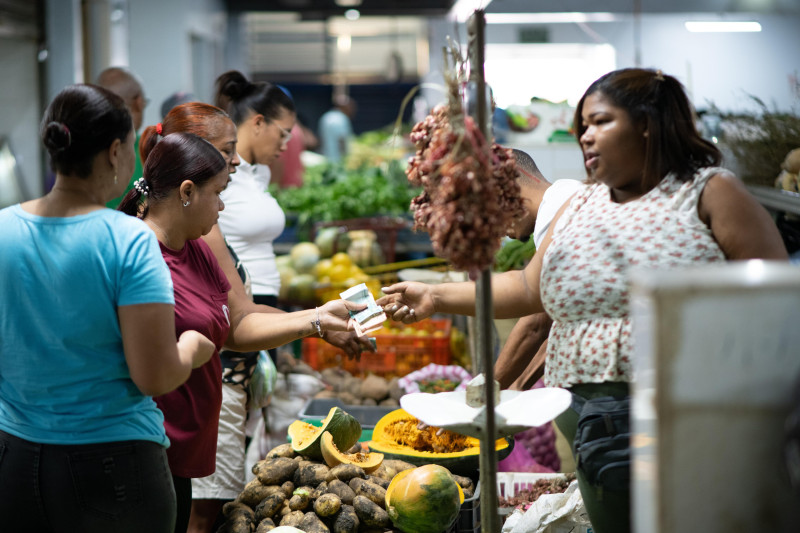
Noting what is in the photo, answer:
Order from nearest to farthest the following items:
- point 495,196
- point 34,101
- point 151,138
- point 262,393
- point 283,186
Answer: point 495,196 → point 151,138 → point 262,393 → point 34,101 → point 283,186

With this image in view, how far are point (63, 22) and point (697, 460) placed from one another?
7470 mm

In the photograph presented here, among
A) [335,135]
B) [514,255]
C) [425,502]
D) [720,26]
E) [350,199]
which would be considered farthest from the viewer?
[335,135]

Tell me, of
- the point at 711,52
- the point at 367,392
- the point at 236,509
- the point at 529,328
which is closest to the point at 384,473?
the point at 236,509

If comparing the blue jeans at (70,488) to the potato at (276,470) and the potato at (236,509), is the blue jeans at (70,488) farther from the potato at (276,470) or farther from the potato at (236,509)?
the potato at (276,470)

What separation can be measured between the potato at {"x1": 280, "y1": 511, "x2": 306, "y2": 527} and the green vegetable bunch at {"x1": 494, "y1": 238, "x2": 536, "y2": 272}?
1.87 metres

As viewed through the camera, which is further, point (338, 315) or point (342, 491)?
point (338, 315)

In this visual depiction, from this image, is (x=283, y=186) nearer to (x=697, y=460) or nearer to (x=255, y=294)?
(x=255, y=294)

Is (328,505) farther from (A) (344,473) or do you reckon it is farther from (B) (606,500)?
(B) (606,500)

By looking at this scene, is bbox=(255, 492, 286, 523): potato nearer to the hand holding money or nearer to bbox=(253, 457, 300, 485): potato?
bbox=(253, 457, 300, 485): potato

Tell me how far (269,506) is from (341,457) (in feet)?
1.02

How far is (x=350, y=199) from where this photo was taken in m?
6.77

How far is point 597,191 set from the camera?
233 centimetres

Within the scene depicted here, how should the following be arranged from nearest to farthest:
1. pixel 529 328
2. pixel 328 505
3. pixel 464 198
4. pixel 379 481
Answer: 1. pixel 464 198
2. pixel 328 505
3. pixel 379 481
4. pixel 529 328

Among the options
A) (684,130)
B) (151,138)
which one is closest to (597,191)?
(684,130)
